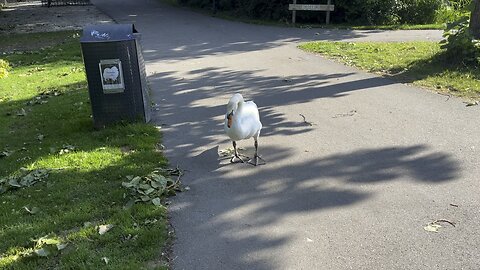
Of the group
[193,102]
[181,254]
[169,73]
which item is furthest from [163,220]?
[169,73]

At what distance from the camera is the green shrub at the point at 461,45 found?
8719mm

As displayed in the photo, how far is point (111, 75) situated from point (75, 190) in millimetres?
1913

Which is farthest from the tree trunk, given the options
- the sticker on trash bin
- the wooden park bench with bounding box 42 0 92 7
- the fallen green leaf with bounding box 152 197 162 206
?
the wooden park bench with bounding box 42 0 92 7

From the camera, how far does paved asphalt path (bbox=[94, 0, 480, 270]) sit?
3354mm

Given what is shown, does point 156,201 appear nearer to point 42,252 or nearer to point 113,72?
point 42,252

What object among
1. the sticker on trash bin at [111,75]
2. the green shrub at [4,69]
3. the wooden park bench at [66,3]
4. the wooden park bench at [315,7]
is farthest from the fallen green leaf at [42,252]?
the wooden park bench at [66,3]

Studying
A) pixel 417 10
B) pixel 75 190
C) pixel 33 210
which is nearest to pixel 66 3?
pixel 417 10

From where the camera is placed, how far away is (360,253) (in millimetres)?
3299

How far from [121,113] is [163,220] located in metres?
2.64

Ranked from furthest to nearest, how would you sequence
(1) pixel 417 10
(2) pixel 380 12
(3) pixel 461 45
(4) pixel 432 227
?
(1) pixel 417 10
(2) pixel 380 12
(3) pixel 461 45
(4) pixel 432 227

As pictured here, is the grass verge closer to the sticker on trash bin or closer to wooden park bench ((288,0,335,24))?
wooden park bench ((288,0,335,24))

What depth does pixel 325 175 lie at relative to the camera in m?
4.61

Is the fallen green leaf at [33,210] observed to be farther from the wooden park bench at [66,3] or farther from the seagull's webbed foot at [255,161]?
the wooden park bench at [66,3]

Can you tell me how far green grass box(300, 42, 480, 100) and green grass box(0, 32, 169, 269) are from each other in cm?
508
